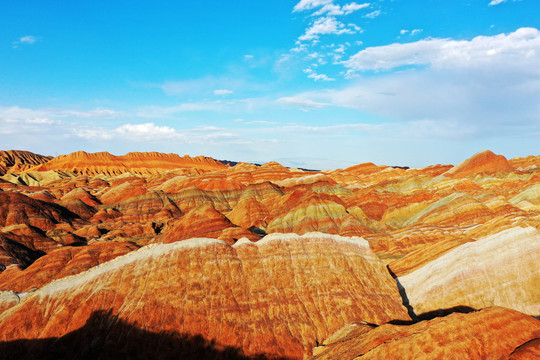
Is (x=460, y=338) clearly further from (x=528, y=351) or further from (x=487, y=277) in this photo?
(x=487, y=277)

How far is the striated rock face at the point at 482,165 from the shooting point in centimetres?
15350

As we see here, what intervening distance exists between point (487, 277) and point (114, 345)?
37.1 meters

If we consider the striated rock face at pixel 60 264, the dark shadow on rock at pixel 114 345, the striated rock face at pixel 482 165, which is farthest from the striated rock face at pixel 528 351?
the striated rock face at pixel 482 165

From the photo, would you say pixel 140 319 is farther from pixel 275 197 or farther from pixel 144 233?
pixel 275 197

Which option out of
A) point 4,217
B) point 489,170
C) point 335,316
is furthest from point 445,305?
point 489,170

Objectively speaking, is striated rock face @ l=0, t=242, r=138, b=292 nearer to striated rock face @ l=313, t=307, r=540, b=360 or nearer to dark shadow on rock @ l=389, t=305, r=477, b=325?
dark shadow on rock @ l=389, t=305, r=477, b=325

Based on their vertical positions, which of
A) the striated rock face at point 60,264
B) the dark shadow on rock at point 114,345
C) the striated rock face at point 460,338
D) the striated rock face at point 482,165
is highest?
the striated rock face at point 482,165

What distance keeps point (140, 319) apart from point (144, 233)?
236 feet

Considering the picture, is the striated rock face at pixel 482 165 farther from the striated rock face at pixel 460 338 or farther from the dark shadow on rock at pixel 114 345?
the dark shadow on rock at pixel 114 345

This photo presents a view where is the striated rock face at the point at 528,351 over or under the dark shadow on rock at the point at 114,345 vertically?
over

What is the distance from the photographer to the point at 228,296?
3375 cm

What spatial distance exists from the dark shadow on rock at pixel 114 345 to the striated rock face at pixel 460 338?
11.1m

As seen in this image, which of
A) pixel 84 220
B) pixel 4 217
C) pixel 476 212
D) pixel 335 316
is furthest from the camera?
pixel 84 220

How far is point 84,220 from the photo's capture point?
115 metres
